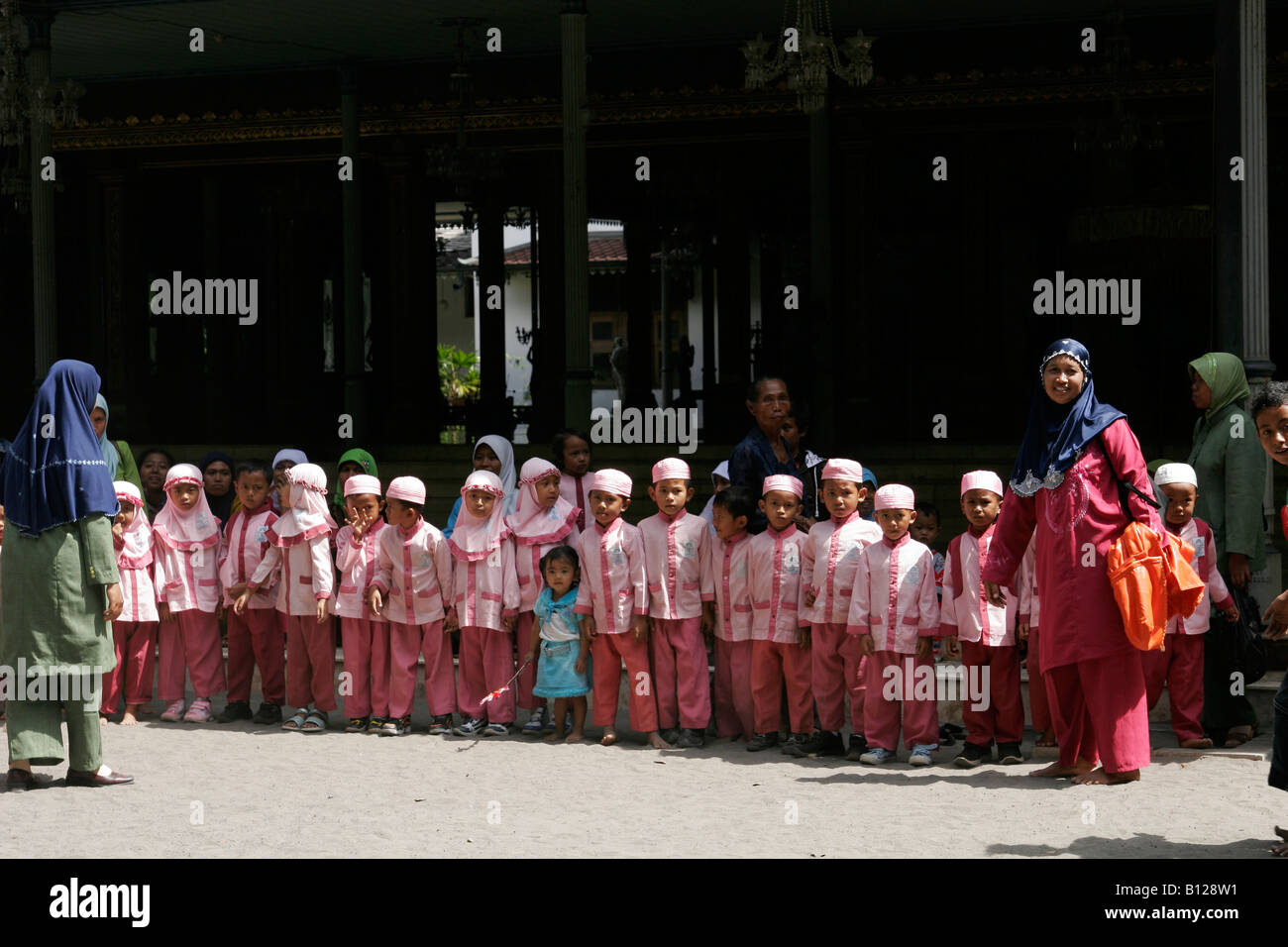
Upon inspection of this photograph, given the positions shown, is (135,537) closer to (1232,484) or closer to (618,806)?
(618,806)

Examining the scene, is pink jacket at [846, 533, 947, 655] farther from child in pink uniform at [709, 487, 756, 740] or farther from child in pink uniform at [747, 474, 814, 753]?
child in pink uniform at [709, 487, 756, 740]

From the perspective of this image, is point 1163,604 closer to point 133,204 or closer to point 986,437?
point 986,437

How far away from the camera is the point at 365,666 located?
8.48 meters

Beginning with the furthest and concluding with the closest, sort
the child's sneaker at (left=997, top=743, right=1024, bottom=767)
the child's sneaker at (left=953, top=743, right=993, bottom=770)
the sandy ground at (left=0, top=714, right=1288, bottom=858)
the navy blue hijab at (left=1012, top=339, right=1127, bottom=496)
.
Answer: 1. the child's sneaker at (left=997, top=743, right=1024, bottom=767)
2. the child's sneaker at (left=953, top=743, right=993, bottom=770)
3. the navy blue hijab at (left=1012, top=339, right=1127, bottom=496)
4. the sandy ground at (left=0, top=714, right=1288, bottom=858)

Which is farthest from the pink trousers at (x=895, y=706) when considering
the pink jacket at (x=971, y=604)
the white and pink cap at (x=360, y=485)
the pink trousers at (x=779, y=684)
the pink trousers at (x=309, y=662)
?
the pink trousers at (x=309, y=662)

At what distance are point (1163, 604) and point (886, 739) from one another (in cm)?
151

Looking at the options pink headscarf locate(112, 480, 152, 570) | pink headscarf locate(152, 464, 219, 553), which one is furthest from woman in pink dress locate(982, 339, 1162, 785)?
pink headscarf locate(112, 480, 152, 570)

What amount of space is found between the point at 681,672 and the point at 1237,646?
253cm

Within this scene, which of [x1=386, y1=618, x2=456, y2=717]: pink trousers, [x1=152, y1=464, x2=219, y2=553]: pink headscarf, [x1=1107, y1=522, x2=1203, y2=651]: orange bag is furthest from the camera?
[x1=152, y1=464, x2=219, y2=553]: pink headscarf

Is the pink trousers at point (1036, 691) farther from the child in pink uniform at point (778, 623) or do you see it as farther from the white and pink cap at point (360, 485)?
the white and pink cap at point (360, 485)

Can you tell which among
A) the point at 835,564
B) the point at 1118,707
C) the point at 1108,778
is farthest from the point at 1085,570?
the point at 835,564

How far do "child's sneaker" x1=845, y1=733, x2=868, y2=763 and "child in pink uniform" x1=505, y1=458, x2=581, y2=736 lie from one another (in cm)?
155

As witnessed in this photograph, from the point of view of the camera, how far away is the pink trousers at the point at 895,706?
736cm

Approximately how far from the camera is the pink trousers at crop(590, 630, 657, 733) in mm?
7938
